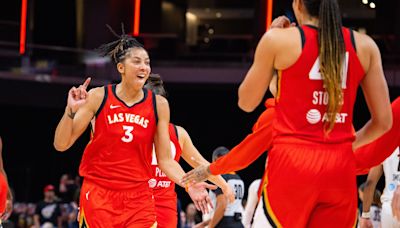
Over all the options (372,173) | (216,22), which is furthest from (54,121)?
(372,173)

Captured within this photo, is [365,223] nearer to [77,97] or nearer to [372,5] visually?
[77,97]

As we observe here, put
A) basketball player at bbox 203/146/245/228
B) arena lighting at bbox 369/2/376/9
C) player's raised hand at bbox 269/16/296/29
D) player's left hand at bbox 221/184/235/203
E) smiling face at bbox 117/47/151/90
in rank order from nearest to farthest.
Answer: player's raised hand at bbox 269/16/296/29, player's left hand at bbox 221/184/235/203, smiling face at bbox 117/47/151/90, basketball player at bbox 203/146/245/228, arena lighting at bbox 369/2/376/9

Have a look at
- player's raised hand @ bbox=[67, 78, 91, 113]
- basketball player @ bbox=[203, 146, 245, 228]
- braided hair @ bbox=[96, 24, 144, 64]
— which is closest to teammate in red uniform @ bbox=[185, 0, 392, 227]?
player's raised hand @ bbox=[67, 78, 91, 113]

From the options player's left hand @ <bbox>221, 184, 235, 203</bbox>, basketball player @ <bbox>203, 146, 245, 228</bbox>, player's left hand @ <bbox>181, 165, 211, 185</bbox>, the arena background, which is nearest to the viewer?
player's left hand @ <bbox>181, 165, 211, 185</bbox>

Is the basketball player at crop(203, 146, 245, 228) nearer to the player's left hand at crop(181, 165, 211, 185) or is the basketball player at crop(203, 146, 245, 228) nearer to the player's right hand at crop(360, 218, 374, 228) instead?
the player's right hand at crop(360, 218, 374, 228)

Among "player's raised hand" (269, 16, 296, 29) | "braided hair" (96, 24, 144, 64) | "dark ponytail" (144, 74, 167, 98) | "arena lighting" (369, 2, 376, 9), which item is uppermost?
"arena lighting" (369, 2, 376, 9)

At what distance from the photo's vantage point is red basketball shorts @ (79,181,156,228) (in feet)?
18.6

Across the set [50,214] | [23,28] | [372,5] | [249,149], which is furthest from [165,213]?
[372,5]

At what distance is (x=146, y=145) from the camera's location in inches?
227

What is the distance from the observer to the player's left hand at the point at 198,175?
4.44 m

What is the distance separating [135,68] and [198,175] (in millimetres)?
1600

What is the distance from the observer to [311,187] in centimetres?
384

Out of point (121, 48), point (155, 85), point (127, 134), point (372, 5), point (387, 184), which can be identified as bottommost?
point (387, 184)

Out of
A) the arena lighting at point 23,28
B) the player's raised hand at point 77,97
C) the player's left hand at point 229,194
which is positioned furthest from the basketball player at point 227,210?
the arena lighting at point 23,28
